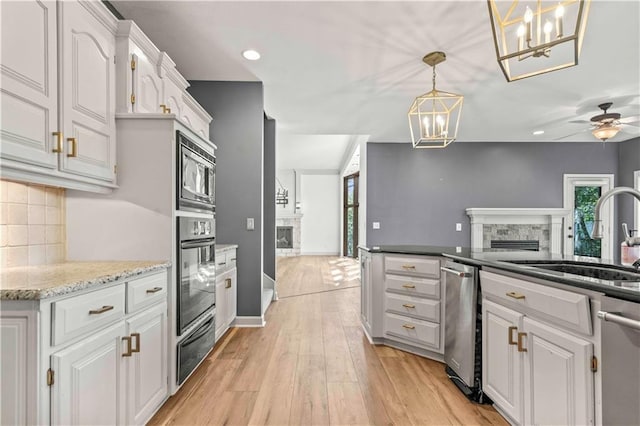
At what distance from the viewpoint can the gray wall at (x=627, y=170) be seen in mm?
5449

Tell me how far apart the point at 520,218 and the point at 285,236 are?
6.84 metres

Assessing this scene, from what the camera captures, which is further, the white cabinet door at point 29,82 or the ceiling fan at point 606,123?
the ceiling fan at point 606,123

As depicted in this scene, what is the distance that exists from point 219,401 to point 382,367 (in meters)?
1.18

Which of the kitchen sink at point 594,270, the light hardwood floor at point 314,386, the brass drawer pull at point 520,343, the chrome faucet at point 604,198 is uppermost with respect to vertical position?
the chrome faucet at point 604,198

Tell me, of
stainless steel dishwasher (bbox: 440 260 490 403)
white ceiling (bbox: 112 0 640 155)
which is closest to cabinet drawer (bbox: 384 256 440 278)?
stainless steel dishwasher (bbox: 440 260 490 403)

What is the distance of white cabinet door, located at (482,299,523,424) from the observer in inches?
63.1

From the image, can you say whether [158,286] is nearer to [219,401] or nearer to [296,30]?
[219,401]

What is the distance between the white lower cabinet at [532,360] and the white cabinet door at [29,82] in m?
2.35

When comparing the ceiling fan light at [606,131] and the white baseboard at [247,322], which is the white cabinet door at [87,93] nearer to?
the white baseboard at [247,322]

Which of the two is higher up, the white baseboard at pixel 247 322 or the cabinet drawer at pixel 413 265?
the cabinet drawer at pixel 413 265

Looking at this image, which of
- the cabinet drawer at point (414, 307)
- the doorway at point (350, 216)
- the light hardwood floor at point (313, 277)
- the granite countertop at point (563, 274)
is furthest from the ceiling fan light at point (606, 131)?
the doorway at point (350, 216)

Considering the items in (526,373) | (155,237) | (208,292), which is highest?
(155,237)

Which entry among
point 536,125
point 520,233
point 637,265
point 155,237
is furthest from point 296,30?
point 520,233

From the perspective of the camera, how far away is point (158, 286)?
5.77 feet
